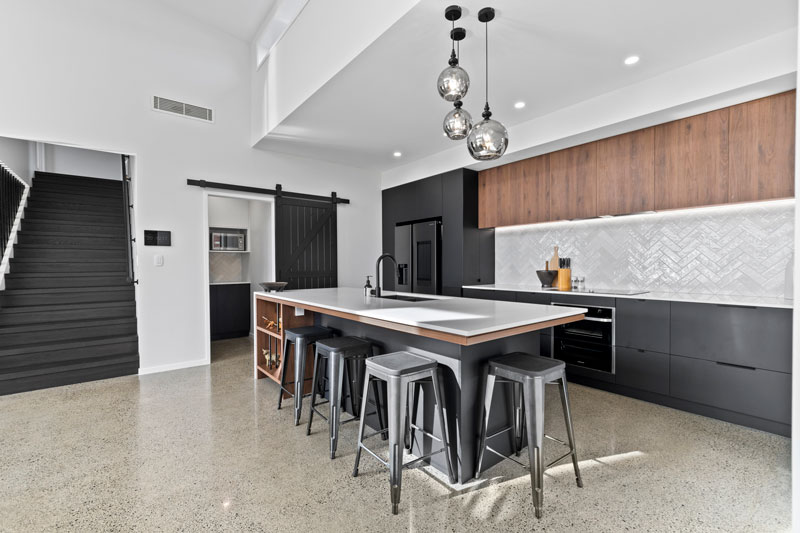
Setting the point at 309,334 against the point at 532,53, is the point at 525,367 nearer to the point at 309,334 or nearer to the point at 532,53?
the point at 309,334

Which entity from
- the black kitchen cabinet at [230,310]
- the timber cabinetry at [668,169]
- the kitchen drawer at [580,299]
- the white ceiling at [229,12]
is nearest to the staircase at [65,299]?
the black kitchen cabinet at [230,310]

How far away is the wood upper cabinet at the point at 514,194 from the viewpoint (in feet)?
13.7

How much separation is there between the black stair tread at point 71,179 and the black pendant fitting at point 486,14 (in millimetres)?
6850

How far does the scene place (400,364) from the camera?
75.9 inches

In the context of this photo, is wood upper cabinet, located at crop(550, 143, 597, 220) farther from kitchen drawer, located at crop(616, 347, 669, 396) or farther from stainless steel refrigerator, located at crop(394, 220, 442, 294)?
stainless steel refrigerator, located at crop(394, 220, 442, 294)

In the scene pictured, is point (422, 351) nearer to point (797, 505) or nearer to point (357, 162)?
point (797, 505)

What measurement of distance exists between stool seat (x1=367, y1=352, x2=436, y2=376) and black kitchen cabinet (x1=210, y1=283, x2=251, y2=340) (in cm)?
450

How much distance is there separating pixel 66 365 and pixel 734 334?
19.0 feet

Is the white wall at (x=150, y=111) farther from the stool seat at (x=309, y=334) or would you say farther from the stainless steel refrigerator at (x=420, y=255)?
the stool seat at (x=309, y=334)

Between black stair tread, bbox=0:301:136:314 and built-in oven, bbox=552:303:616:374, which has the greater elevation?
black stair tread, bbox=0:301:136:314

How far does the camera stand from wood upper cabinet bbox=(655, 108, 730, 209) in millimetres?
2932

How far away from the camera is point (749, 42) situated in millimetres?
2562

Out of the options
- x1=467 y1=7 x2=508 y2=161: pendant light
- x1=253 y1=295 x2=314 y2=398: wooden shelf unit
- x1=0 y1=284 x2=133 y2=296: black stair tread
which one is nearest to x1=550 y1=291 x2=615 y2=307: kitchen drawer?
x1=467 y1=7 x2=508 y2=161: pendant light

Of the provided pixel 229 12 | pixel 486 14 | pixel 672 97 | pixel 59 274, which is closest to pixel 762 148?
pixel 672 97
